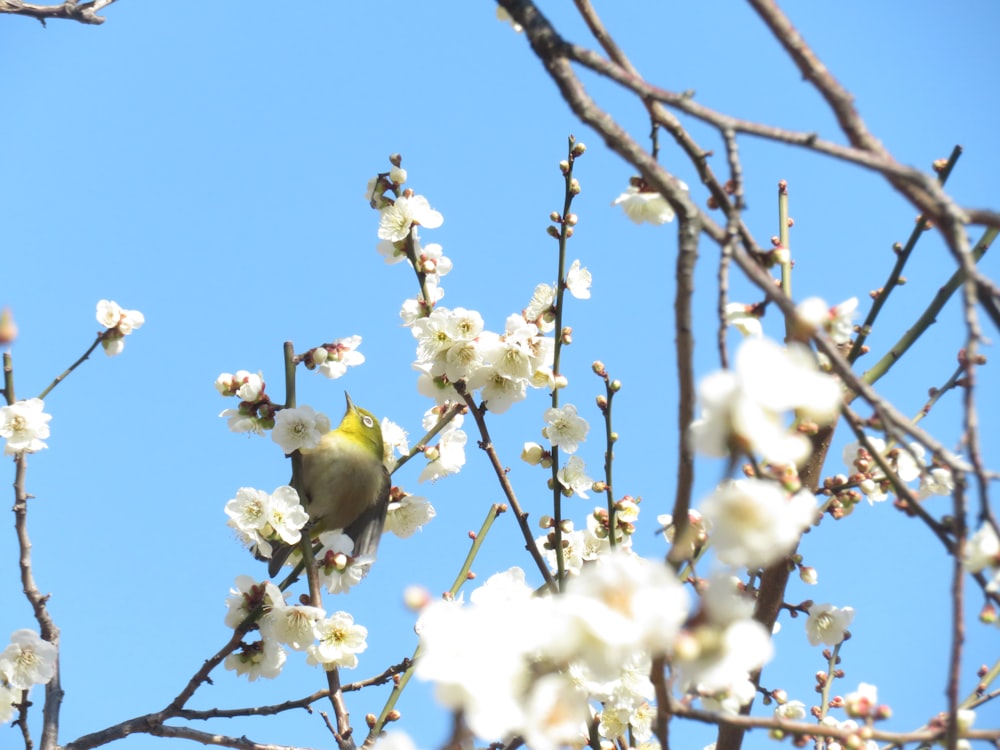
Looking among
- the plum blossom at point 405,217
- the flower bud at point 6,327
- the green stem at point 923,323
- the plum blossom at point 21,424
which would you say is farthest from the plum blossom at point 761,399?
the plum blossom at point 21,424

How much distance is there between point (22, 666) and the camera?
2779mm

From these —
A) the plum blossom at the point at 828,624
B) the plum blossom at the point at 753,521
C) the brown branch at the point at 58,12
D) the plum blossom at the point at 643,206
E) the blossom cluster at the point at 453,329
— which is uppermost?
the brown branch at the point at 58,12

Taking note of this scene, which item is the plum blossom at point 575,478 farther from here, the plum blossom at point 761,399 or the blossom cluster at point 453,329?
the plum blossom at point 761,399

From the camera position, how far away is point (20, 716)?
2.73 meters

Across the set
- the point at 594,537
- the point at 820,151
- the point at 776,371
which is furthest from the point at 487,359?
the point at 776,371

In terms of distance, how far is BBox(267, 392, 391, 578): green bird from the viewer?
138 inches

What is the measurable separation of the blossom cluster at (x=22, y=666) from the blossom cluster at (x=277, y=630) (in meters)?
0.59

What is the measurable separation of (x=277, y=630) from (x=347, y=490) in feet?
2.97

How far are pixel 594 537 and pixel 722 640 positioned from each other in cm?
214

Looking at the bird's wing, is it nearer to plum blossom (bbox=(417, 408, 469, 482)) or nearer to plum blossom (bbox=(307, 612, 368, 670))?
plum blossom (bbox=(417, 408, 469, 482))

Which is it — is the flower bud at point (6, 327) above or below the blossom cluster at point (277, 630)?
below

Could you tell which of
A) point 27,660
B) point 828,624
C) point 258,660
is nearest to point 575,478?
point 828,624

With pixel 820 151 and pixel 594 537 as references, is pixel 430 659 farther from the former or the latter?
pixel 594 537

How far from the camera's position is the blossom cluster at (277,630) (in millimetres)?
2688
